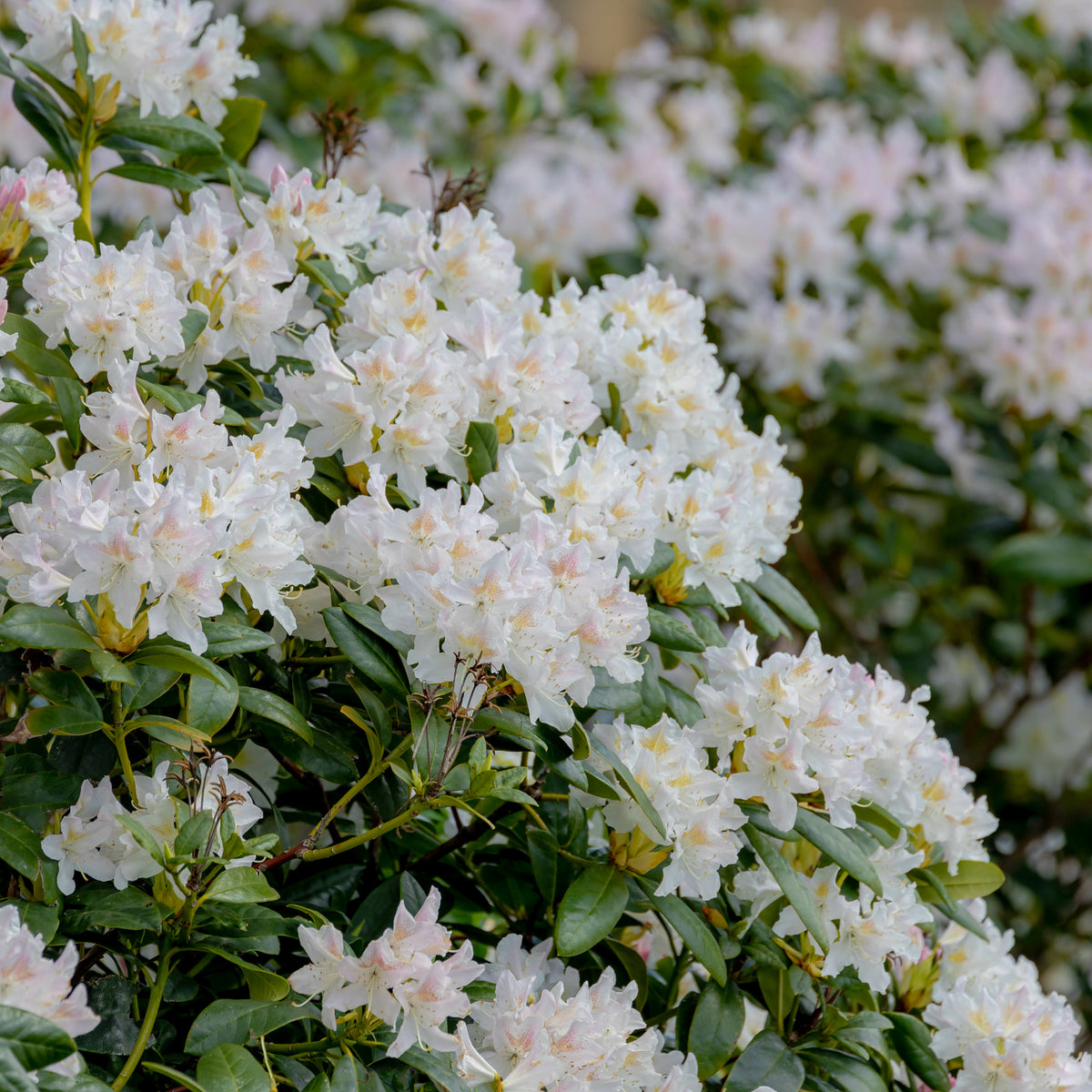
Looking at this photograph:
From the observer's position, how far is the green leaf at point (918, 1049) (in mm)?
1202

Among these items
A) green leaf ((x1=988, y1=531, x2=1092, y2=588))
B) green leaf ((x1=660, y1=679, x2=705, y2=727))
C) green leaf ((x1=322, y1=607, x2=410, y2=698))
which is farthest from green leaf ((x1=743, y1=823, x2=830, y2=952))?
green leaf ((x1=988, y1=531, x2=1092, y2=588))

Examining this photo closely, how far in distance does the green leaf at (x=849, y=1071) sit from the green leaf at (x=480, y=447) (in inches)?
22.8

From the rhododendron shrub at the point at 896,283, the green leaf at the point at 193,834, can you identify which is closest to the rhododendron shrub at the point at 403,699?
the green leaf at the point at 193,834

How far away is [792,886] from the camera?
3.64ft

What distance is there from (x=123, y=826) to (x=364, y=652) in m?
0.21

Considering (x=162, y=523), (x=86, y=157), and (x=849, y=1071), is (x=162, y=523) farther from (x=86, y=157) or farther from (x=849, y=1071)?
(x=849, y=1071)

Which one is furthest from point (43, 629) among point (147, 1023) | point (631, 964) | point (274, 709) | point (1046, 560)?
point (1046, 560)

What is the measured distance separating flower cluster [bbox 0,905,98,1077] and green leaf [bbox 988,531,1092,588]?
1.87 m

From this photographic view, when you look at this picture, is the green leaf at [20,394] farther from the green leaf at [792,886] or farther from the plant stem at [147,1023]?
the green leaf at [792,886]

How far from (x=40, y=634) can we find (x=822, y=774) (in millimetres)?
608

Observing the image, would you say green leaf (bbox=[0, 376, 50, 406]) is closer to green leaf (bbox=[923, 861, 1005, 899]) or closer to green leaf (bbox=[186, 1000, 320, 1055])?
green leaf (bbox=[186, 1000, 320, 1055])

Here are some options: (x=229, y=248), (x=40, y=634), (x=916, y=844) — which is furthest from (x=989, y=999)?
(x=229, y=248)

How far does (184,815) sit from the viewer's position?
3.18 ft

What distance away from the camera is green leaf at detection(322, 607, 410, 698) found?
98 cm
